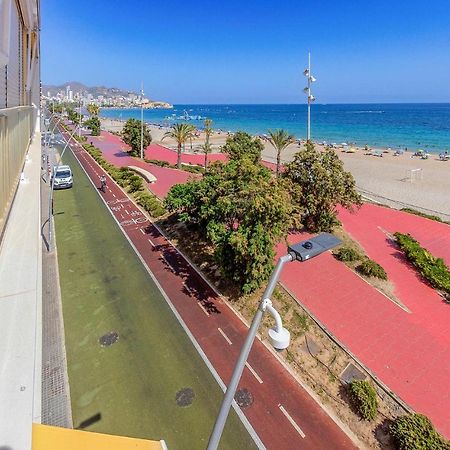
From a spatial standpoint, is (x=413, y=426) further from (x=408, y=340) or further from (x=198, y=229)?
(x=198, y=229)

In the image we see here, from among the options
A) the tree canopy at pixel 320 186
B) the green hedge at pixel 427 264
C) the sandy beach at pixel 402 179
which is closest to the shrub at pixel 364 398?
the green hedge at pixel 427 264

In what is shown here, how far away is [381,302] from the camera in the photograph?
20.0 meters

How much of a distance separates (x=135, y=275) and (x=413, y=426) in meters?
17.3

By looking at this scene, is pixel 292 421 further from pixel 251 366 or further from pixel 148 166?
pixel 148 166

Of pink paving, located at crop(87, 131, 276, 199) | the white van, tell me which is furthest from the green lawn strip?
the white van

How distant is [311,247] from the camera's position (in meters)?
5.64

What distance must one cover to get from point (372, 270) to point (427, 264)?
4.65 m

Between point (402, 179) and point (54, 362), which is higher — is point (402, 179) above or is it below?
above

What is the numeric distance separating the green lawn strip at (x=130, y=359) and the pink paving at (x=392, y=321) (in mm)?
7615

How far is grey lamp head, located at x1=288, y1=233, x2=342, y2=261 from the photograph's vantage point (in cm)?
547

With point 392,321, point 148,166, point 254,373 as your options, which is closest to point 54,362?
point 254,373

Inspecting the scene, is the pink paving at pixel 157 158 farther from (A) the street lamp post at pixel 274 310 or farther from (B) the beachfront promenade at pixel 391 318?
(A) the street lamp post at pixel 274 310

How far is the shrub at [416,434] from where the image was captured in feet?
39.4

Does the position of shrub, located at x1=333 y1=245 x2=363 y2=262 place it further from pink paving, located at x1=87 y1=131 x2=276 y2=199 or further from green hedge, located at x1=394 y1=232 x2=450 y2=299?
pink paving, located at x1=87 y1=131 x2=276 y2=199
